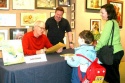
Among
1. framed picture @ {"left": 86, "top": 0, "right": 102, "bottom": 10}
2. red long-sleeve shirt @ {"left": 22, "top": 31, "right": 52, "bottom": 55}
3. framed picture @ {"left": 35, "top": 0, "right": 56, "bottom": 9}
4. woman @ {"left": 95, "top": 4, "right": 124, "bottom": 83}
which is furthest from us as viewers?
framed picture @ {"left": 86, "top": 0, "right": 102, "bottom": 10}

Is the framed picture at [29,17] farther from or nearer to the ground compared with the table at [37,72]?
farther from the ground

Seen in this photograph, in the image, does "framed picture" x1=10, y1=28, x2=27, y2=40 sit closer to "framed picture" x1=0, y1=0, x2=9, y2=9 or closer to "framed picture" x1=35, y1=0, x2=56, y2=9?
"framed picture" x1=0, y1=0, x2=9, y2=9

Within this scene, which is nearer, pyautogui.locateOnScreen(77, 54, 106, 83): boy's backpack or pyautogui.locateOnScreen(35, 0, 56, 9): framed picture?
pyautogui.locateOnScreen(77, 54, 106, 83): boy's backpack

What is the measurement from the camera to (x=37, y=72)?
1.99m

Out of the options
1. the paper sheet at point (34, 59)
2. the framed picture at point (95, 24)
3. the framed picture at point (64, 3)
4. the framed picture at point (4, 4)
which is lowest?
the paper sheet at point (34, 59)

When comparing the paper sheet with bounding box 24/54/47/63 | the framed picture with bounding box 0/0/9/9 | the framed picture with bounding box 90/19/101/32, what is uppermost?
the framed picture with bounding box 0/0/9/9

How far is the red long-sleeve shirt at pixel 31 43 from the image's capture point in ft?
8.67

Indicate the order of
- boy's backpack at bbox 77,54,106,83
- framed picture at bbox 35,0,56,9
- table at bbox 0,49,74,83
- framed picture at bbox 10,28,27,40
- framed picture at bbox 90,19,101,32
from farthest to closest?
1. framed picture at bbox 90,19,101,32
2. framed picture at bbox 35,0,56,9
3. framed picture at bbox 10,28,27,40
4. boy's backpack at bbox 77,54,106,83
5. table at bbox 0,49,74,83

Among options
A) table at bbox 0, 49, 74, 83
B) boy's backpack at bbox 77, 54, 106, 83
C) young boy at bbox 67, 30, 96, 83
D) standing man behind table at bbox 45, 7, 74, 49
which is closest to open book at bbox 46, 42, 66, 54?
table at bbox 0, 49, 74, 83

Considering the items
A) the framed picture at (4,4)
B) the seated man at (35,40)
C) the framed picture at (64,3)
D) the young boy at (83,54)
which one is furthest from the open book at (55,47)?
the framed picture at (64,3)

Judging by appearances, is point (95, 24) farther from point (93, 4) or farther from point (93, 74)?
point (93, 74)

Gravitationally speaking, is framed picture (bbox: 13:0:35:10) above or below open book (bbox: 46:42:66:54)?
above

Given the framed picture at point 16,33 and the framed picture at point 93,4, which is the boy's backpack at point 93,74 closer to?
the framed picture at point 16,33

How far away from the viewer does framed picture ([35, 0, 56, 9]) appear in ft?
14.9
